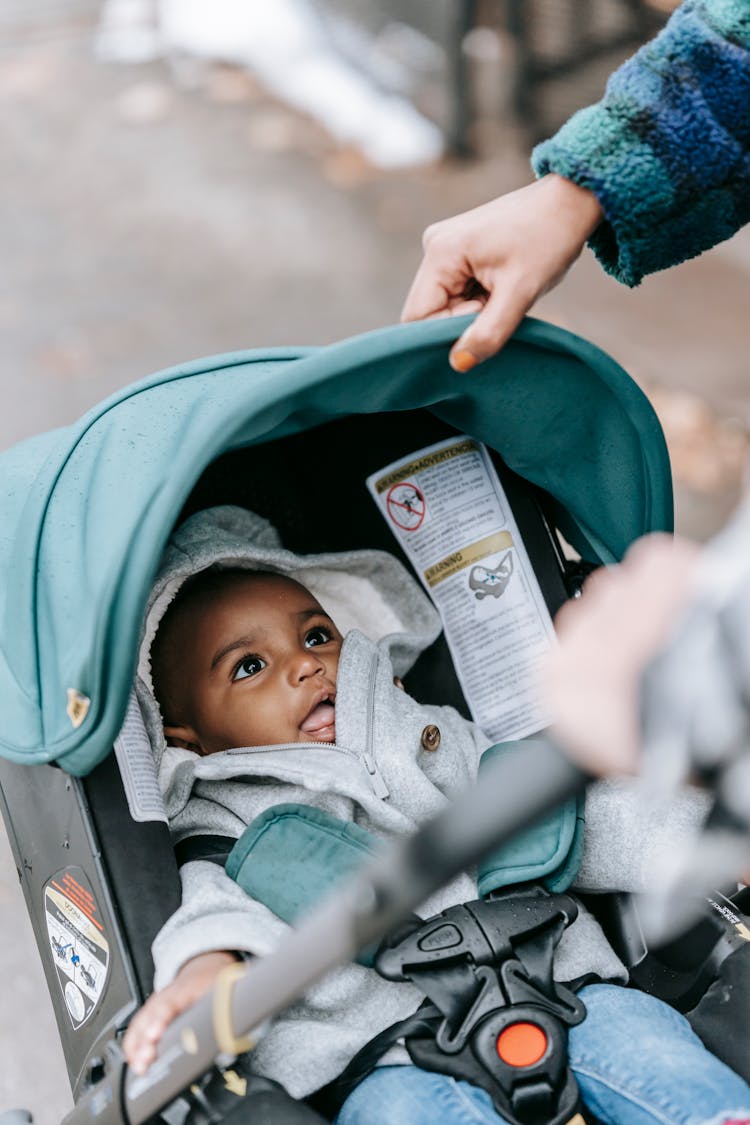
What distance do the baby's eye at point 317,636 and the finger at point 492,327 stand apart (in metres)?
0.52

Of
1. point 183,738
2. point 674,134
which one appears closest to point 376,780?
point 183,738

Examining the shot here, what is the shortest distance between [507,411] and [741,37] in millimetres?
494

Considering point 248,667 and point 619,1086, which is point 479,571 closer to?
point 248,667

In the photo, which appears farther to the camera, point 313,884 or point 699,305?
point 699,305

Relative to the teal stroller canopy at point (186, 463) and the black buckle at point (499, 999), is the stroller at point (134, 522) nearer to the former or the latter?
the teal stroller canopy at point (186, 463)

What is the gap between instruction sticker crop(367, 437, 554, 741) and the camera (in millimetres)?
1897

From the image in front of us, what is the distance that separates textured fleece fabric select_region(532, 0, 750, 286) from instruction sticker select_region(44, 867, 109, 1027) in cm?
101

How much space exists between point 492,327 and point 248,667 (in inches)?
23.7

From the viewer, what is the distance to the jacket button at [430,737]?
→ 184cm

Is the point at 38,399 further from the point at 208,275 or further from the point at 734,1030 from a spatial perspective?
the point at 734,1030

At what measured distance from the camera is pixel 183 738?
189 centimetres

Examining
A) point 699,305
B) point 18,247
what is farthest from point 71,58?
point 699,305

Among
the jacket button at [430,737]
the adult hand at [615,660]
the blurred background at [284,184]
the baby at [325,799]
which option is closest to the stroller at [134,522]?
the baby at [325,799]

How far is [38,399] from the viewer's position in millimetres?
3330
